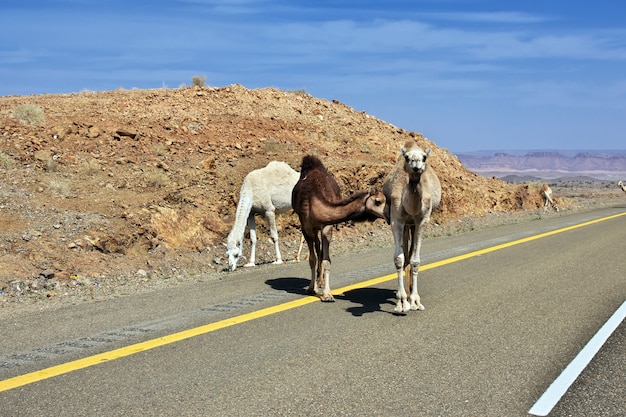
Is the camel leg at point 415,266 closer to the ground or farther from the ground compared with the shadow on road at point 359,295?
farther from the ground

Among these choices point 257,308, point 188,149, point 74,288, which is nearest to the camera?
point 257,308

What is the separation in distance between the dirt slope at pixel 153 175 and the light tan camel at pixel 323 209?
4.41m

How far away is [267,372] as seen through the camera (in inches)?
245

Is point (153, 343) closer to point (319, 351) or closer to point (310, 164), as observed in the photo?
point (319, 351)

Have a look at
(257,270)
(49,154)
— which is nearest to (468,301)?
(257,270)

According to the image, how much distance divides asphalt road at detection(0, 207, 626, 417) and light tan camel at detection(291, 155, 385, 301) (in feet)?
1.67

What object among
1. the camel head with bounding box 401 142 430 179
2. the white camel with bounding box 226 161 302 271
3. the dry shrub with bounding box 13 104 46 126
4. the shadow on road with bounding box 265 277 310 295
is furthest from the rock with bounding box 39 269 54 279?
the dry shrub with bounding box 13 104 46 126

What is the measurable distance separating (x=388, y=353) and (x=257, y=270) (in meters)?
7.79

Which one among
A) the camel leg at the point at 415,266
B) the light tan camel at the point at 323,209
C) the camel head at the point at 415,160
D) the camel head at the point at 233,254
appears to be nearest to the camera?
the camel head at the point at 415,160

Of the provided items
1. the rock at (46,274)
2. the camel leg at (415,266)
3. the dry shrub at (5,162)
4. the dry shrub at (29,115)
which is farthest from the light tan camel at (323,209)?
the dry shrub at (29,115)

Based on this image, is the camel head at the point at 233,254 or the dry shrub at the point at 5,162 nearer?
the camel head at the point at 233,254

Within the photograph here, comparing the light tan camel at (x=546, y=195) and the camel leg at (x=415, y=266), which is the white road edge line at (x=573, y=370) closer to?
the camel leg at (x=415, y=266)

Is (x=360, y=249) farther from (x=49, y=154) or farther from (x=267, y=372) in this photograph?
(x=267, y=372)

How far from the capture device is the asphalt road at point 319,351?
543cm
